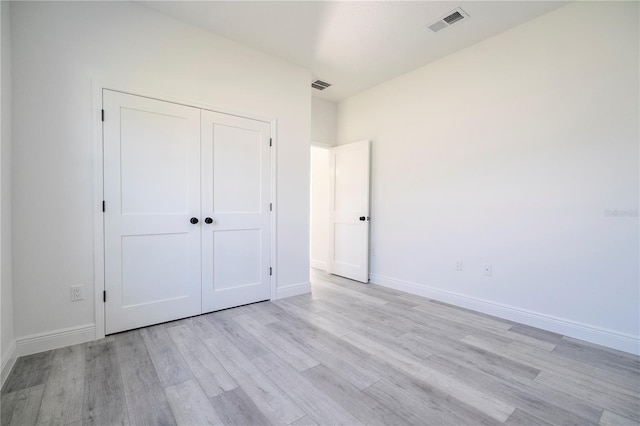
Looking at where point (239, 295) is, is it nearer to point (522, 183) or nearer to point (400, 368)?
point (400, 368)

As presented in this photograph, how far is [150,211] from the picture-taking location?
2572 mm

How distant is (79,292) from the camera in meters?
2.28

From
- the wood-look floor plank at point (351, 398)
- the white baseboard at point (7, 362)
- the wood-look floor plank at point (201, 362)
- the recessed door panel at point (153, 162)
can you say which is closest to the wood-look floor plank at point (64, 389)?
the white baseboard at point (7, 362)

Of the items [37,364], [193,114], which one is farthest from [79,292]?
[193,114]

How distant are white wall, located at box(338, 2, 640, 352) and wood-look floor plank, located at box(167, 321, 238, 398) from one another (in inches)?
102

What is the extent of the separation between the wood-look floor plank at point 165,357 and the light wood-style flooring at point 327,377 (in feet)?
0.04

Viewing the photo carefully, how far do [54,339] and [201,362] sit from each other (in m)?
1.23

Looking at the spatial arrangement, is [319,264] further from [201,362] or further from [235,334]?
[201,362]

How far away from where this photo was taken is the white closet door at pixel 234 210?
2910mm

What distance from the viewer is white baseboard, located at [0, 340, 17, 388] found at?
1.76 meters

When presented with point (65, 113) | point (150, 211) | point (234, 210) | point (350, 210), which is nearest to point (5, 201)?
point (65, 113)

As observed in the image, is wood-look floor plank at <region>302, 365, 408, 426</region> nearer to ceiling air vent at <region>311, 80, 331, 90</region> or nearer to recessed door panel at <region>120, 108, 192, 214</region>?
recessed door panel at <region>120, 108, 192, 214</region>

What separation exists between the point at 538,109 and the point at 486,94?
0.54m

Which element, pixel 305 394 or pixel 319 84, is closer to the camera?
pixel 305 394
